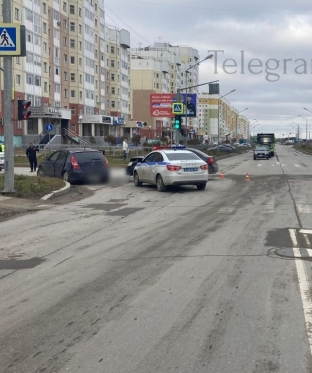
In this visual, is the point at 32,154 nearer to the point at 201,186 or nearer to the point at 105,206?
the point at 201,186

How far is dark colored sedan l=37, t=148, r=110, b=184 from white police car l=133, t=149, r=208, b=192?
2.35 m

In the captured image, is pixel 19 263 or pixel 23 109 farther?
pixel 23 109

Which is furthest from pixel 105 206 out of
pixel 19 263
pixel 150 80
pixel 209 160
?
pixel 150 80

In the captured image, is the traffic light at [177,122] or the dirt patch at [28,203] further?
the traffic light at [177,122]

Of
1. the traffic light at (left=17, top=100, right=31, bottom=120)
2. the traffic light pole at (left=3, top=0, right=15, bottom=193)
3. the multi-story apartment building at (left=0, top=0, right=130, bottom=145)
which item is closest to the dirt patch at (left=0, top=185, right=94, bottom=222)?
the traffic light pole at (left=3, top=0, right=15, bottom=193)

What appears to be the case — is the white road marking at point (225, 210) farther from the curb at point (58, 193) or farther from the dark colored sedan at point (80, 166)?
the dark colored sedan at point (80, 166)

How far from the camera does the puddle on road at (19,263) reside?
27.0 feet

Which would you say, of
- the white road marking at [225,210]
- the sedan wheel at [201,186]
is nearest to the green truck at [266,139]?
the sedan wheel at [201,186]

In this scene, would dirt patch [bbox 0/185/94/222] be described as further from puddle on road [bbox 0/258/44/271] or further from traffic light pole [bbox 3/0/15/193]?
puddle on road [bbox 0/258/44/271]

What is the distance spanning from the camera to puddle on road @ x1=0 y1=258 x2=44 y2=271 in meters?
8.24

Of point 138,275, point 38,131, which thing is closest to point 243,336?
point 138,275

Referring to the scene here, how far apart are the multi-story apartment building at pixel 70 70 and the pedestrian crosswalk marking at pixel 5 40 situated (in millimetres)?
37705

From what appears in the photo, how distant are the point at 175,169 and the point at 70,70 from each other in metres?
58.8

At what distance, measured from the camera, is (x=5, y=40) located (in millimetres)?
15930
